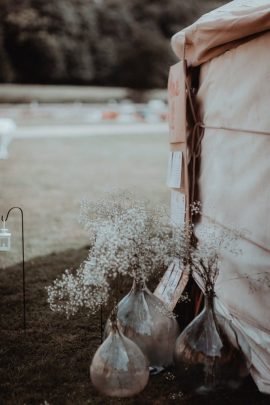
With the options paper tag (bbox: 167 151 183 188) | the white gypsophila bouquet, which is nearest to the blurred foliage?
paper tag (bbox: 167 151 183 188)

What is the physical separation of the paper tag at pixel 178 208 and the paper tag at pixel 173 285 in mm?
358

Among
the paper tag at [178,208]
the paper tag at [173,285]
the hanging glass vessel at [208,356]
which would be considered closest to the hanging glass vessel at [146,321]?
the hanging glass vessel at [208,356]

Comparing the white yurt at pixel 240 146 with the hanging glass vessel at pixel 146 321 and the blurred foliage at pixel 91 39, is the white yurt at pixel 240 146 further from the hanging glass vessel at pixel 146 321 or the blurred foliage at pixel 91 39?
the blurred foliage at pixel 91 39

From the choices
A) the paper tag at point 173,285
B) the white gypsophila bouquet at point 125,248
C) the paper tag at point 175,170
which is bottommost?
the paper tag at point 173,285

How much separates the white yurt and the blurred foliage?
42061 millimetres

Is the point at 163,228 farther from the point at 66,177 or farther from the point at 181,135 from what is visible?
the point at 66,177

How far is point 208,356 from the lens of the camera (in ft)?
9.18

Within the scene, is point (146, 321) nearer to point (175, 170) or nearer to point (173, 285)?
point (173, 285)

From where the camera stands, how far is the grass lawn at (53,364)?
299cm

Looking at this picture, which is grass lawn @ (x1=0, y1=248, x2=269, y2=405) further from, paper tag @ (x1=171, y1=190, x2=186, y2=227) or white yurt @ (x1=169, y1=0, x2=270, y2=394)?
paper tag @ (x1=171, y1=190, x2=186, y2=227)

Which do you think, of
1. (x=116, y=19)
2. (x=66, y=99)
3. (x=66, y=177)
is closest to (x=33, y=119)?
(x=66, y=177)

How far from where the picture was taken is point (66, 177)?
11.1 m

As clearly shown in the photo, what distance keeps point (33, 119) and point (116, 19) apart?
115 feet

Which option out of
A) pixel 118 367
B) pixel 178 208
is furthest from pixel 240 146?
pixel 118 367
